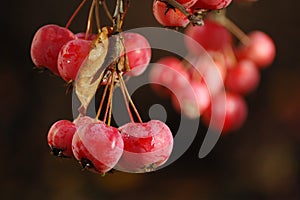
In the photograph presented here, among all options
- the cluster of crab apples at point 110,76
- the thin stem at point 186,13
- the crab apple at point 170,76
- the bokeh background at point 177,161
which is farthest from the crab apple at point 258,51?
the bokeh background at point 177,161

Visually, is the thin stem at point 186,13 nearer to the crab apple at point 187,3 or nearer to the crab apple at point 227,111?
the crab apple at point 187,3

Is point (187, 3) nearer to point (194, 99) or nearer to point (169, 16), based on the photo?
point (169, 16)

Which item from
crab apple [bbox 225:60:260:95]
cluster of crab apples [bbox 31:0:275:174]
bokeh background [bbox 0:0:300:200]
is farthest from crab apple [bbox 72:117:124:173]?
bokeh background [bbox 0:0:300:200]

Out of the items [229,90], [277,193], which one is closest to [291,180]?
[277,193]

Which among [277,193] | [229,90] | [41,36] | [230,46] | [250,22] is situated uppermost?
[41,36]

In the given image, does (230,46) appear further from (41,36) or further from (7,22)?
(7,22)

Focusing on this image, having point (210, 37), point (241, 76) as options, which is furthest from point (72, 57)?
point (241, 76)
